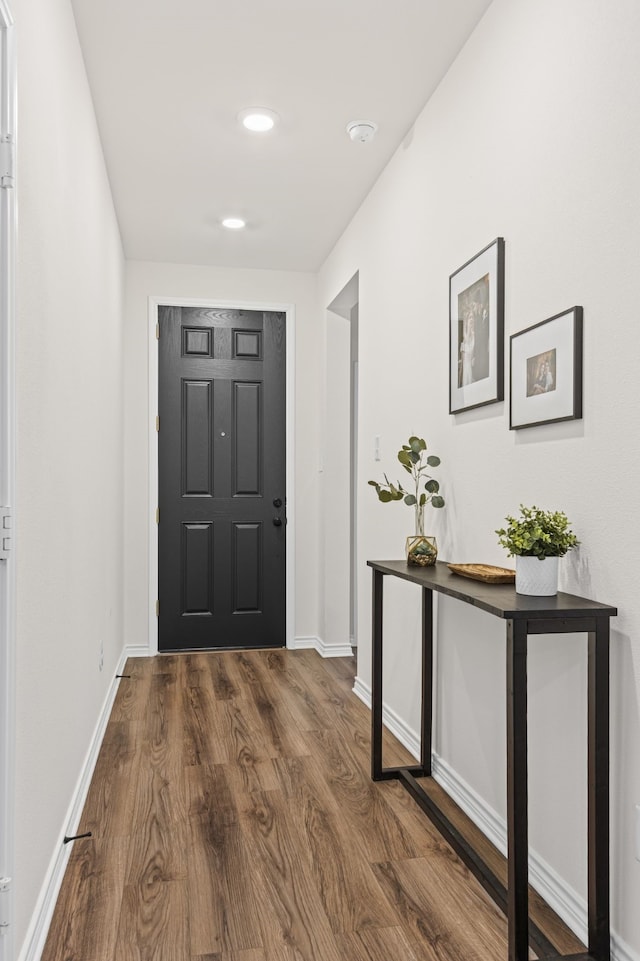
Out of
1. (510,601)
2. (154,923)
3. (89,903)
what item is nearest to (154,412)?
(89,903)

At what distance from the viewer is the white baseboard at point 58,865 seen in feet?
5.22

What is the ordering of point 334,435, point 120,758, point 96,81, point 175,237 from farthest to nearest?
1. point 334,435
2. point 175,237
3. point 120,758
4. point 96,81

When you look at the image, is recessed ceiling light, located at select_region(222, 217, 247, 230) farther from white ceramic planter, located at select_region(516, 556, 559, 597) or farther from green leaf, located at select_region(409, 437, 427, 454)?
white ceramic planter, located at select_region(516, 556, 559, 597)

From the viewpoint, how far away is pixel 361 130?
9.58 ft

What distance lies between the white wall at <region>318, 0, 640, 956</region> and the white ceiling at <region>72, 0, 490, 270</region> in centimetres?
18

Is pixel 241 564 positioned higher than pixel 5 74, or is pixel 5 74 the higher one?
pixel 5 74

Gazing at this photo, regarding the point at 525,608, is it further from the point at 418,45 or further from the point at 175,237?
the point at 175,237

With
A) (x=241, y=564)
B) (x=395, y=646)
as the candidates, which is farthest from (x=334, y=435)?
(x=395, y=646)

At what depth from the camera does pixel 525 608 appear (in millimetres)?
1546

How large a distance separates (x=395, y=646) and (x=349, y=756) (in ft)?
1.72

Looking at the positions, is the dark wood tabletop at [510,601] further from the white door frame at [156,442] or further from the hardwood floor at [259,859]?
the white door frame at [156,442]

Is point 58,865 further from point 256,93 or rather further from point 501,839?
point 256,93

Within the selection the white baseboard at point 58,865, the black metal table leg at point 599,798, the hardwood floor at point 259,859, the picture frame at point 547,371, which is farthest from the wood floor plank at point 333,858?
the picture frame at point 547,371

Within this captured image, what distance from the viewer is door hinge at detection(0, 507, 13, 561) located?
4.44ft
